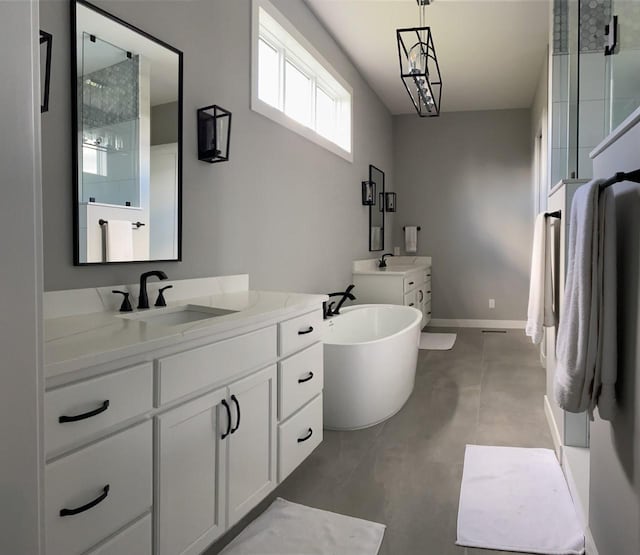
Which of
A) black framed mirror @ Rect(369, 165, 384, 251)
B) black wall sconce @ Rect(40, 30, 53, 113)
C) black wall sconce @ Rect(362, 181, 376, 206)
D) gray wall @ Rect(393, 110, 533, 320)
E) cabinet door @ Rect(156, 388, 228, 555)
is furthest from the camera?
gray wall @ Rect(393, 110, 533, 320)

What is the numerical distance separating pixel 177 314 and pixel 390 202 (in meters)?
4.60

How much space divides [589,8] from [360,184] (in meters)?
2.89

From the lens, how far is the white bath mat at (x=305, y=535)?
1709mm

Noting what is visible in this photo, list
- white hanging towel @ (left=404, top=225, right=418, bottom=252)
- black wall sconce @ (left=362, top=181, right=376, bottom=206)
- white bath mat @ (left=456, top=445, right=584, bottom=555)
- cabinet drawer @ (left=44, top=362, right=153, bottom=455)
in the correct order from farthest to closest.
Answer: white hanging towel @ (left=404, top=225, right=418, bottom=252)
black wall sconce @ (left=362, top=181, right=376, bottom=206)
white bath mat @ (left=456, top=445, right=584, bottom=555)
cabinet drawer @ (left=44, top=362, right=153, bottom=455)

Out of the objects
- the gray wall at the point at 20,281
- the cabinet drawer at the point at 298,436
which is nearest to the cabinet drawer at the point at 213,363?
the cabinet drawer at the point at 298,436

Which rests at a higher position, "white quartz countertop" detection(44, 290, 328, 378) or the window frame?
the window frame

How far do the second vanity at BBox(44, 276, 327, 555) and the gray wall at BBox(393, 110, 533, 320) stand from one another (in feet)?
15.8

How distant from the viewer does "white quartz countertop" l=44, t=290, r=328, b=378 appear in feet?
3.59

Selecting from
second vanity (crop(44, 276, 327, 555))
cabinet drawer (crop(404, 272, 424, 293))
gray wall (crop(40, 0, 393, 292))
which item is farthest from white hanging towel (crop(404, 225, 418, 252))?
second vanity (crop(44, 276, 327, 555))

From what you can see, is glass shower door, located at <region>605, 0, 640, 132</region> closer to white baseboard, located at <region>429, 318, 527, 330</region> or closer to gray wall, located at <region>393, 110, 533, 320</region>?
gray wall, located at <region>393, 110, 533, 320</region>

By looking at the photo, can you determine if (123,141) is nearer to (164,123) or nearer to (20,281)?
(164,123)

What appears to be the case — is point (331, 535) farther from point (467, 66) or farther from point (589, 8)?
point (467, 66)

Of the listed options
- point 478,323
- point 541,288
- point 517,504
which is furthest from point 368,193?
point 517,504

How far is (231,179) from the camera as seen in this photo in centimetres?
264
